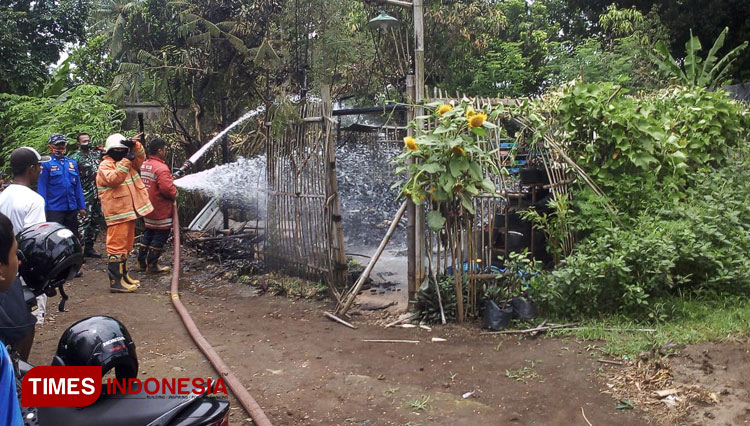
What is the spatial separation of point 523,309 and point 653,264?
116 centimetres

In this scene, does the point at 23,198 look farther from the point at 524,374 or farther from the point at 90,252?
the point at 90,252

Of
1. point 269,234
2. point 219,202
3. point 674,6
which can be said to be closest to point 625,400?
point 269,234

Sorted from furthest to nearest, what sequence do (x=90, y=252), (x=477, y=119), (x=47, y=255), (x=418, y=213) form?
(x=90, y=252)
(x=418, y=213)
(x=477, y=119)
(x=47, y=255)

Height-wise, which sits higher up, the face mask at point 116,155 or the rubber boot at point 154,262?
the face mask at point 116,155

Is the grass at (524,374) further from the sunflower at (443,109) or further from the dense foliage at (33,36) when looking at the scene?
the dense foliage at (33,36)

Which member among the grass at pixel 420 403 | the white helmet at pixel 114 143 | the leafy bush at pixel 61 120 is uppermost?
the leafy bush at pixel 61 120

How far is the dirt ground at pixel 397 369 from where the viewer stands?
3.81m

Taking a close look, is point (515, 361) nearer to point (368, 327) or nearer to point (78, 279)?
point (368, 327)

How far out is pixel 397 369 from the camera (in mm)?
4641

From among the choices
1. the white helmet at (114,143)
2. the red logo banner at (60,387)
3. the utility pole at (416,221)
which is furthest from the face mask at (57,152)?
the red logo banner at (60,387)

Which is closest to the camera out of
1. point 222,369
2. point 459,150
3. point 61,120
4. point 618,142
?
point 222,369

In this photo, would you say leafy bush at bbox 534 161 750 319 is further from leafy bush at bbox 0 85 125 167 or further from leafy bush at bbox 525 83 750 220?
leafy bush at bbox 0 85 125 167

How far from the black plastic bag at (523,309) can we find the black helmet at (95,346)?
3.73 meters

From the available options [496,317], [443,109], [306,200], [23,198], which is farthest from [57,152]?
[496,317]
